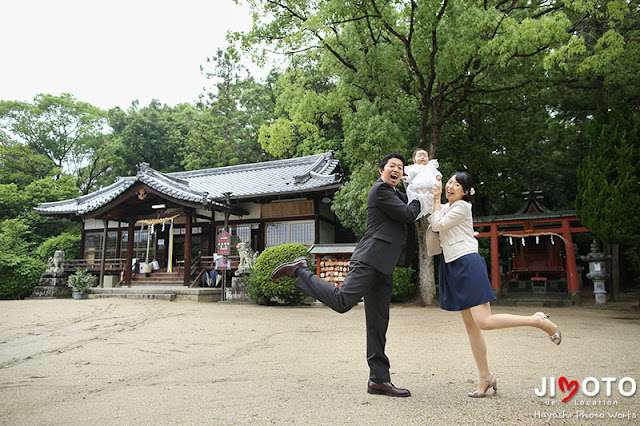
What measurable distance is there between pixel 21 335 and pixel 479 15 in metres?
11.6

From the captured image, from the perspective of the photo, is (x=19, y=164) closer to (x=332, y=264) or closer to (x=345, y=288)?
(x=332, y=264)

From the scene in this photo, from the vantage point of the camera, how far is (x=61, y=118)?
26.4 metres

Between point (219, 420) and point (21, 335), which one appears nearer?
point (219, 420)

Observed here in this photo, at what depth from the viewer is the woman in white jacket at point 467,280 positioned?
297 cm

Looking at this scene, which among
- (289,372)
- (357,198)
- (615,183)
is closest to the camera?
(289,372)

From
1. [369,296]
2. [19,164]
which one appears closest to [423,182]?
[369,296]

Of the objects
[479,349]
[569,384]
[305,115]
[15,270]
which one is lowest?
[569,384]

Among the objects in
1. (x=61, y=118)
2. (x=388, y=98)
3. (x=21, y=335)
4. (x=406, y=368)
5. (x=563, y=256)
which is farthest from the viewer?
(x=61, y=118)

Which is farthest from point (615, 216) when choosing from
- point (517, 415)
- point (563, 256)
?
point (517, 415)

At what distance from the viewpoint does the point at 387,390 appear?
3.07 meters

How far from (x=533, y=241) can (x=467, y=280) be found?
13.6 meters

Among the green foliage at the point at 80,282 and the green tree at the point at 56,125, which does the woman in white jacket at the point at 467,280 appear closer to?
the green foliage at the point at 80,282

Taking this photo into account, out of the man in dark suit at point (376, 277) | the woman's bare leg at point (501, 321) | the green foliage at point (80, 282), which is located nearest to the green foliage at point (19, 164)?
the green foliage at point (80, 282)

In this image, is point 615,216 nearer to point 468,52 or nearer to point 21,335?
point 468,52
